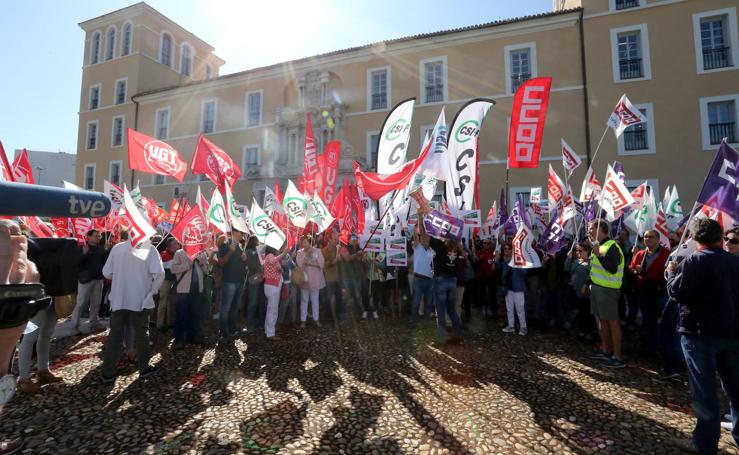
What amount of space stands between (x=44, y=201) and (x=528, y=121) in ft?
24.2

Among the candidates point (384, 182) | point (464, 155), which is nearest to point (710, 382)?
point (384, 182)

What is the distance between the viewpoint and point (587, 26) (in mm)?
18297

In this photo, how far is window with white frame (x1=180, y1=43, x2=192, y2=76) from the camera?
33188 millimetres

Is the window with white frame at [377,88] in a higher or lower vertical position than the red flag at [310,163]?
higher

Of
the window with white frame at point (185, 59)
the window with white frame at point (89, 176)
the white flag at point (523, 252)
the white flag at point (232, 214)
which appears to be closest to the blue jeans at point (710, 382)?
the white flag at point (523, 252)

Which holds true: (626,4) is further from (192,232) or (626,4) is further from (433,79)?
(192,232)

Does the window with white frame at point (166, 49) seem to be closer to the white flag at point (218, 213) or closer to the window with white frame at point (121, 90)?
the window with white frame at point (121, 90)

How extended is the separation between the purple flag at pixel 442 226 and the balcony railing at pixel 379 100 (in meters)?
17.2

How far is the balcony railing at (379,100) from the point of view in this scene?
873 inches

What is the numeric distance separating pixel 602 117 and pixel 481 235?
11269 millimetres

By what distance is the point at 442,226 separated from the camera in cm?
638

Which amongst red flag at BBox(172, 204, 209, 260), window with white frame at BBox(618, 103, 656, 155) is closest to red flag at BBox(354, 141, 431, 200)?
red flag at BBox(172, 204, 209, 260)

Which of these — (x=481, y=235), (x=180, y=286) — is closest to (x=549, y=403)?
(x=180, y=286)

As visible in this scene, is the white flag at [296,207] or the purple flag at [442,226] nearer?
the purple flag at [442,226]
